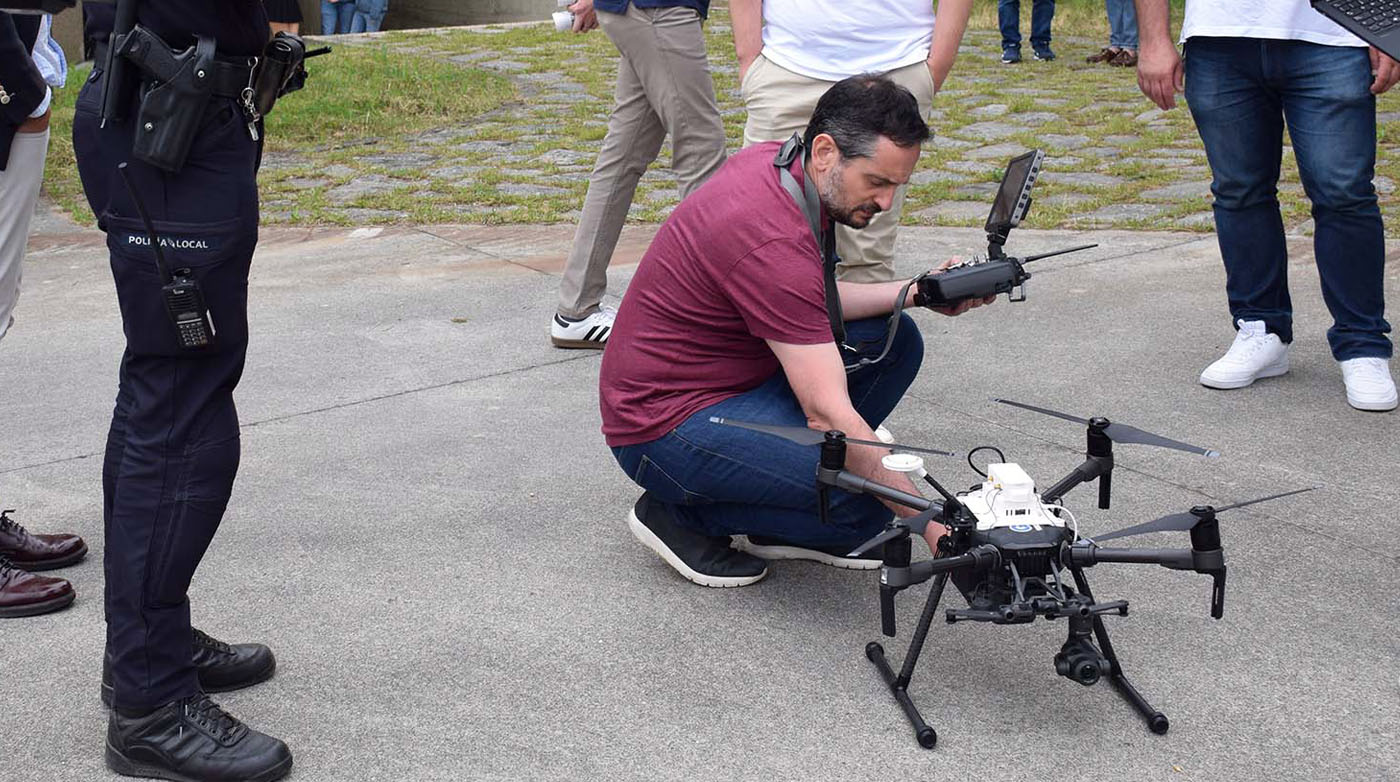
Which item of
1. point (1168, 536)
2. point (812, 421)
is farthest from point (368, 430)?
point (1168, 536)

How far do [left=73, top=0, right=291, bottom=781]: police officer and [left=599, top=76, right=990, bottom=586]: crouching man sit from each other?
891mm

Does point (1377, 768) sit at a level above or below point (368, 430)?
above

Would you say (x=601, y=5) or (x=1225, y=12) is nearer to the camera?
(x=1225, y=12)

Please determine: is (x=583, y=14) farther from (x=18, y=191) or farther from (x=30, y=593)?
(x=30, y=593)

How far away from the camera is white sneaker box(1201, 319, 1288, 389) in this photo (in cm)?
445

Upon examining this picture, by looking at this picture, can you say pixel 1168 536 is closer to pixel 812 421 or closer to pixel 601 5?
pixel 812 421

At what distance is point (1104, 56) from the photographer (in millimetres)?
11594

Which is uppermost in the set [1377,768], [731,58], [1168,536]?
[1377,768]

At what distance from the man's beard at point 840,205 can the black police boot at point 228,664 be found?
4.56 feet

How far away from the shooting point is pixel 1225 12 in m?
4.23

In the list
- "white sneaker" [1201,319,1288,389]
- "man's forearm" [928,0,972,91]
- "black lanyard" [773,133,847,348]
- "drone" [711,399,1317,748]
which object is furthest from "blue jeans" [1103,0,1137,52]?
"drone" [711,399,1317,748]

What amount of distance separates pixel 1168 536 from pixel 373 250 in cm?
389

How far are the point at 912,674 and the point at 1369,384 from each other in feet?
6.96

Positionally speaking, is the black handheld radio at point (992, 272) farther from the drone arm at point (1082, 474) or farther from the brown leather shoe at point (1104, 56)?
the brown leather shoe at point (1104, 56)
